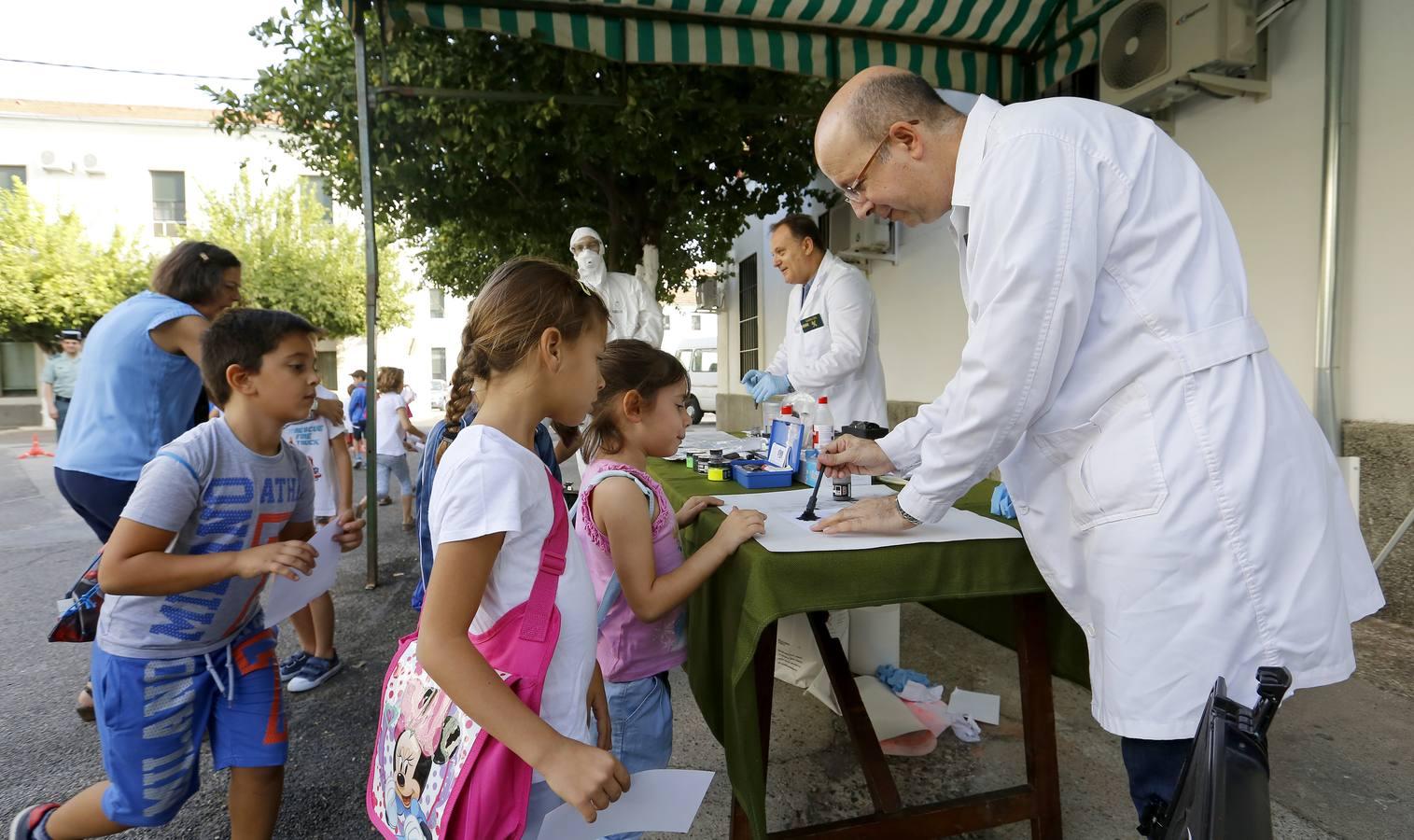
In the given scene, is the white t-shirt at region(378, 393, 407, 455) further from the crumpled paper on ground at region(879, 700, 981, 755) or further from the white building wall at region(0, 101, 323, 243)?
the white building wall at region(0, 101, 323, 243)

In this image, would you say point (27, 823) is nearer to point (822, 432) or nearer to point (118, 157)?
point (822, 432)

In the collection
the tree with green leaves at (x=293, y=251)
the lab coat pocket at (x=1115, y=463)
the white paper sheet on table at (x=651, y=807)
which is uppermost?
the tree with green leaves at (x=293, y=251)

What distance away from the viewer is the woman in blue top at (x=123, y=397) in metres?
2.29

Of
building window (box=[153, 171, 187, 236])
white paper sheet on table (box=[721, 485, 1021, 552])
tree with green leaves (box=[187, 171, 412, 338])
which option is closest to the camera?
white paper sheet on table (box=[721, 485, 1021, 552])

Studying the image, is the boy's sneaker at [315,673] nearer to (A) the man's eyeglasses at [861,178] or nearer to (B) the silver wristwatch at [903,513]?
(B) the silver wristwatch at [903,513]

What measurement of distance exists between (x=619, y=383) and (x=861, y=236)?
Answer: 631cm

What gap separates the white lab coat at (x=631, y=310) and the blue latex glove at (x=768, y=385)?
64.0 inches

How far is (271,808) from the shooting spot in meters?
1.65

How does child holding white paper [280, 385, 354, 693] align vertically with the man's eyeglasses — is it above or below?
below

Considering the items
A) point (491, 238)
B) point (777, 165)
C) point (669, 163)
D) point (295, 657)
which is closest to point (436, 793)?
point (295, 657)

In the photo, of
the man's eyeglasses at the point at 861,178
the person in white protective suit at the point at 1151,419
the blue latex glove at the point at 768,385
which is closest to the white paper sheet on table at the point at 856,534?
the person in white protective suit at the point at 1151,419

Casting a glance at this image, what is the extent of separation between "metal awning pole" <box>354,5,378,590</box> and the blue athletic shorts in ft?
8.49

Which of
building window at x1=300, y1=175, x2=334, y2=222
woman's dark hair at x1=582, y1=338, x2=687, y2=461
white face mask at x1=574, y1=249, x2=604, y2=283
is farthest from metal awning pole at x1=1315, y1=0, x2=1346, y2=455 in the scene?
building window at x1=300, y1=175, x2=334, y2=222

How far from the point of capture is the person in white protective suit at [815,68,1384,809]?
42.5 inches
